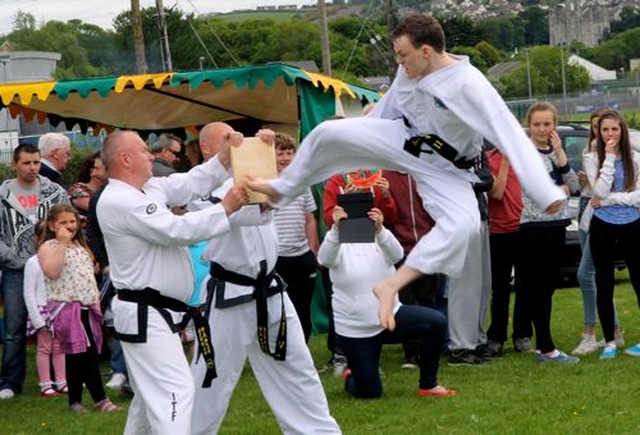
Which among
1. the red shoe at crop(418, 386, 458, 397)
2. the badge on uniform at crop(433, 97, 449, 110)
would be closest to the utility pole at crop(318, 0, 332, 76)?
the red shoe at crop(418, 386, 458, 397)

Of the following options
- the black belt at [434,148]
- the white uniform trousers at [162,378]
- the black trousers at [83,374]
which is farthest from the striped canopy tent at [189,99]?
the white uniform trousers at [162,378]

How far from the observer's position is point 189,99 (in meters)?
13.8

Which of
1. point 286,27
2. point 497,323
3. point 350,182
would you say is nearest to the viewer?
point 350,182

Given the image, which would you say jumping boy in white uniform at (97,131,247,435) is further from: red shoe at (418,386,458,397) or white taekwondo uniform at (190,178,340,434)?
red shoe at (418,386,458,397)

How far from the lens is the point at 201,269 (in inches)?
407

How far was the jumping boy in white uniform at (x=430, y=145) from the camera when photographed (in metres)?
6.30

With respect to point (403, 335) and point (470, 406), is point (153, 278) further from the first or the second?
point (403, 335)

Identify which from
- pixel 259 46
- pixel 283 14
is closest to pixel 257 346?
pixel 259 46

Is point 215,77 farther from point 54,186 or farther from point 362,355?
point 362,355

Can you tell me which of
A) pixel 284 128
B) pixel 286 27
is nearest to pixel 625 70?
pixel 286 27

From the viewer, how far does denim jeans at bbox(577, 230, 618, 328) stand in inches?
430

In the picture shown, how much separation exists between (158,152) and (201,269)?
4.40 feet

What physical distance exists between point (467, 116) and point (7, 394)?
5805 mm

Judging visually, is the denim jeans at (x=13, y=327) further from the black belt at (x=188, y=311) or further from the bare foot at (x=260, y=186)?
the bare foot at (x=260, y=186)
